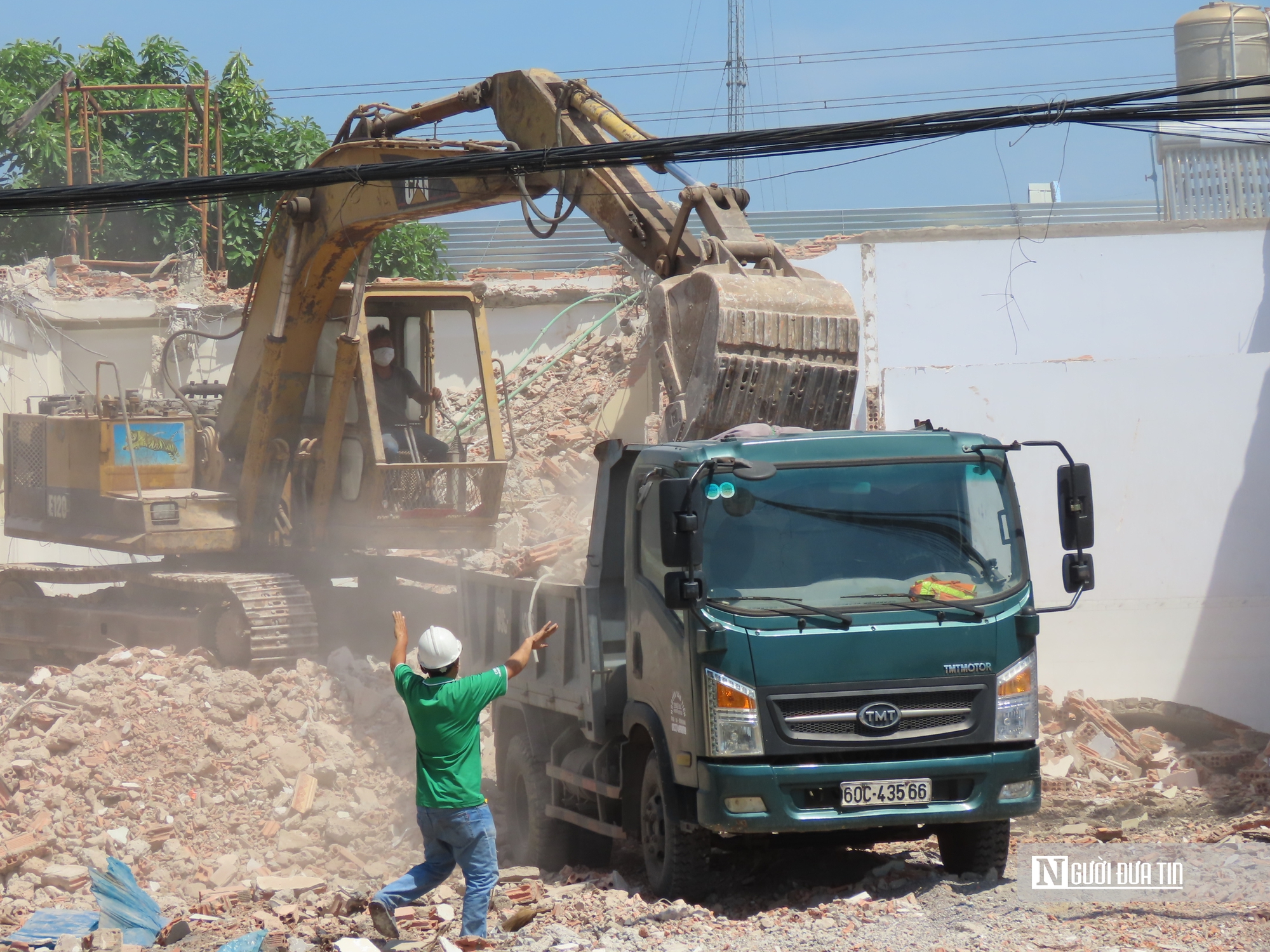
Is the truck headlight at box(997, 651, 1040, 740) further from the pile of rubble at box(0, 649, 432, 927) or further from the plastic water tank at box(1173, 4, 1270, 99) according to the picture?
the plastic water tank at box(1173, 4, 1270, 99)

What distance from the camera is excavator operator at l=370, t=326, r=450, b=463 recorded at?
41.8ft

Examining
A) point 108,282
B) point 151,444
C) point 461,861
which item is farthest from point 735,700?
point 108,282

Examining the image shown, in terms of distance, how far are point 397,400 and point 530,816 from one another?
5.28 meters

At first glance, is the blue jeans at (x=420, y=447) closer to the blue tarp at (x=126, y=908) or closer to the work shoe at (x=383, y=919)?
the blue tarp at (x=126, y=908)

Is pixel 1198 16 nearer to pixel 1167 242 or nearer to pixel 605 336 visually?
pixel 1167 242

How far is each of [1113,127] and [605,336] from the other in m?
13.9

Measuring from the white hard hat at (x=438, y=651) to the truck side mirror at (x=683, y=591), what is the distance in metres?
1.01

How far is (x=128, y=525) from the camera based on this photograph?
1333cm

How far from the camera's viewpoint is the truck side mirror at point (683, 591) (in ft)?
21.3

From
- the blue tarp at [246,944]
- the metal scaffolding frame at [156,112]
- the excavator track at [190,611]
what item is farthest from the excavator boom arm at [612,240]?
the metal scaffolding frame at [156,112]

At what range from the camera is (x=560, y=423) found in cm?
2030

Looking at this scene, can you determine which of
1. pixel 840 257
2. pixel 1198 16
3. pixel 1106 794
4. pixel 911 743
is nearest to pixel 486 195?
pixel 911 743

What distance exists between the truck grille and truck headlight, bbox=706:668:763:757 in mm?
112

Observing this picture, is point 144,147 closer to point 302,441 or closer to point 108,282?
point 108,282
